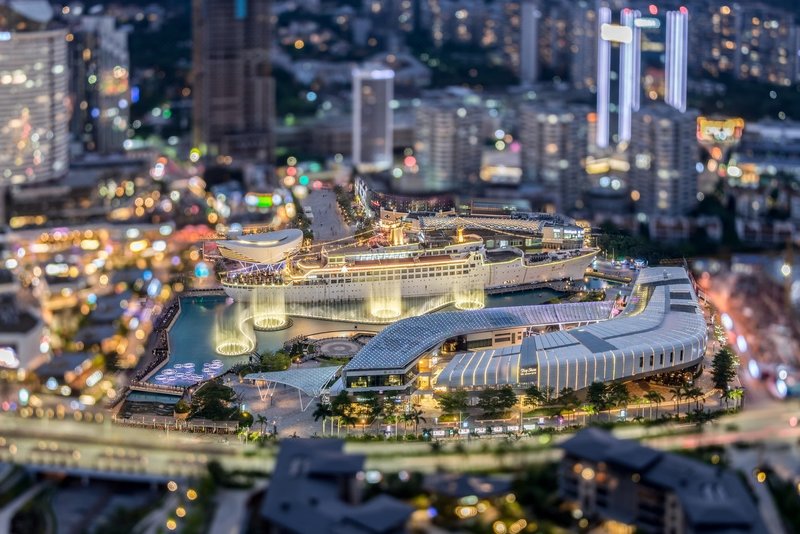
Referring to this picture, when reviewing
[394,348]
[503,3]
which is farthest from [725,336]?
[503,3]

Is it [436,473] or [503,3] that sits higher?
[503,3]

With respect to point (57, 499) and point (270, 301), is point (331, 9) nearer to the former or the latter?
point (270, 301)

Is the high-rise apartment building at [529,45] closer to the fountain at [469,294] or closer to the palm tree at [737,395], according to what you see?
the fountain at [469,294]

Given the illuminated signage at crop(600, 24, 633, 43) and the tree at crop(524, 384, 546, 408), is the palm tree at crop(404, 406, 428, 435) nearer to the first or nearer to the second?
the tree at crop(524, 384, 546, 408)

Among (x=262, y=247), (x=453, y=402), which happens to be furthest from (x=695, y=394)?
Answer: (x=262, y=247)

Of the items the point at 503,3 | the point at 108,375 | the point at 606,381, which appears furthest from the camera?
the point at 503,3

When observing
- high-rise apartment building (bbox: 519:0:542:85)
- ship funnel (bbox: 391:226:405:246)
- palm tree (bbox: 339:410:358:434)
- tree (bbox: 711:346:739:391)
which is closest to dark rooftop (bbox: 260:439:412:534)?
palm tree (bbox: 339:410:358:434)
